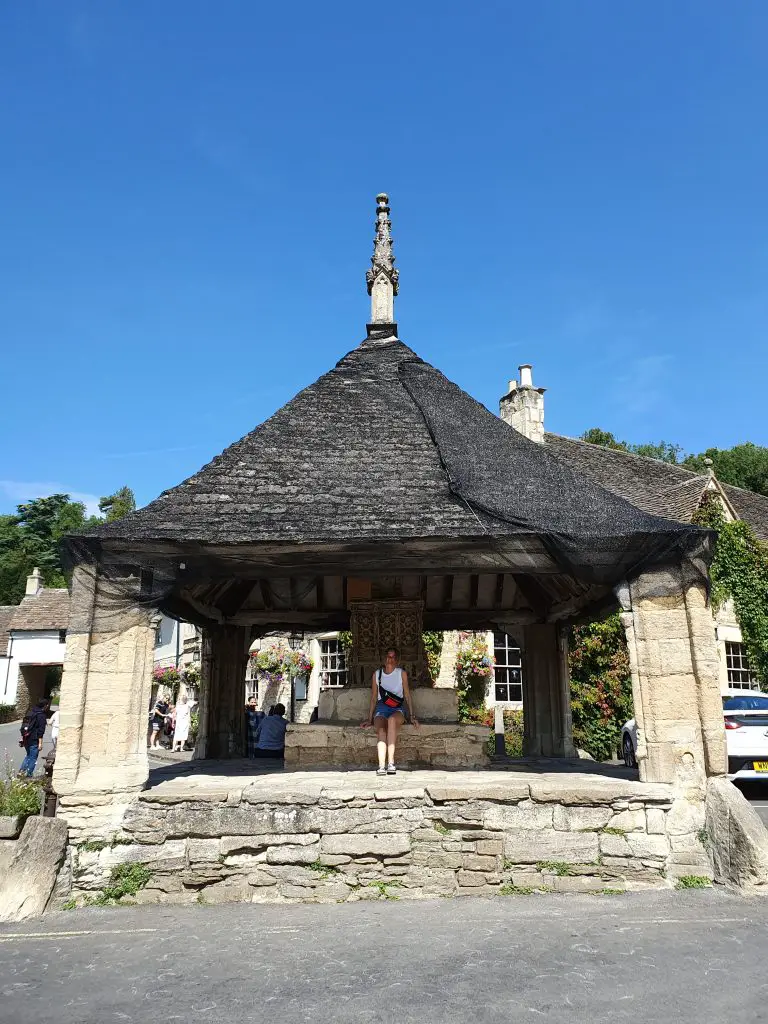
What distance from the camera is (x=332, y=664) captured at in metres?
18.0

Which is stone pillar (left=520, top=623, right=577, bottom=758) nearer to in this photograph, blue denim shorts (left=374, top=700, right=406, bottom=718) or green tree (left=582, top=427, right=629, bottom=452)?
blue denim shorts (left=374, top=700, right=406, bottom=718)

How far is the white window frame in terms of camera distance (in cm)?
1762

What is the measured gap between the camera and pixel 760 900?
16.7 ft

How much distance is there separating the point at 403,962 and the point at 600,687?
472 inches

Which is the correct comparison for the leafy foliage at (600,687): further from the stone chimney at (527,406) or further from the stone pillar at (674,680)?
the stone pillar at (674,680)

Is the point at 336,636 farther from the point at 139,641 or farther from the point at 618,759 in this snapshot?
the point at 139,641

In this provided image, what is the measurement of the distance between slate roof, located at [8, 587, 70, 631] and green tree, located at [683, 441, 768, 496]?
100 feet

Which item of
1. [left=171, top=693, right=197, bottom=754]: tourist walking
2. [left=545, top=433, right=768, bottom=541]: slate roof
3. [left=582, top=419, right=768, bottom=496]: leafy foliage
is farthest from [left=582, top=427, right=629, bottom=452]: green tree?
[left=171, top=693, right=197, bottom=754]: tourist walking

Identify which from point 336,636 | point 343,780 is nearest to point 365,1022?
point 343,780

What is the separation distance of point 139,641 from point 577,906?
12.9ft

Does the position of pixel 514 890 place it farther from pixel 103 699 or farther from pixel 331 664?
pixel 331 664

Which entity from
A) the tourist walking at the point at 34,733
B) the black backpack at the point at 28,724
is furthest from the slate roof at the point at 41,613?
the tourist walking at the point at 34,733

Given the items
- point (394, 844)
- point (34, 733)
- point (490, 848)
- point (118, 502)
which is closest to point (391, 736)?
point (394, 844)

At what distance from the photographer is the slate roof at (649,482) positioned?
17031 mm
